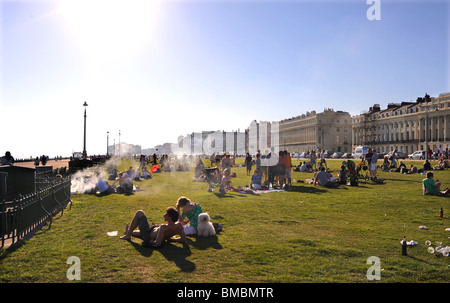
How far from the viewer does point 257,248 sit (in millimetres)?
7438

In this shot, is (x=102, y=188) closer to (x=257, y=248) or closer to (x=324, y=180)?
(x=257, y=248)

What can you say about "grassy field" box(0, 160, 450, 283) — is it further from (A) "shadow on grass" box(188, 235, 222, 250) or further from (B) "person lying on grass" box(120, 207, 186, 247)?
(B) "person lying on grass" box(120, 207, 186, 247)

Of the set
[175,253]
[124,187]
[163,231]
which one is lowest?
[175,253]

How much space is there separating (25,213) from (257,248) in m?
5.99

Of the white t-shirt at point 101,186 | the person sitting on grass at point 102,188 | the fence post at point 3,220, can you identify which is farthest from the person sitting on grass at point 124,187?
the fence post at point 3,220

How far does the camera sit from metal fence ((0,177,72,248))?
26.0ft

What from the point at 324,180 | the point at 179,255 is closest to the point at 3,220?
the point at 179,255

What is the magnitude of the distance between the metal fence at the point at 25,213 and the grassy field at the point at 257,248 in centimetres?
33

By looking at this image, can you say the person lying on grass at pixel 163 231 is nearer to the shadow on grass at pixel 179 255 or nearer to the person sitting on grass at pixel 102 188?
the shadow on grass at pixel 179 255

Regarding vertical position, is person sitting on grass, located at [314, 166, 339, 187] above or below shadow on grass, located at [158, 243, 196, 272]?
above

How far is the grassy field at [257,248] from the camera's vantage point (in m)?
5.94

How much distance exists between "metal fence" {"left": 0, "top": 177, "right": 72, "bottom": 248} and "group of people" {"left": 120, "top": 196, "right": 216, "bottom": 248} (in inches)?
98.2

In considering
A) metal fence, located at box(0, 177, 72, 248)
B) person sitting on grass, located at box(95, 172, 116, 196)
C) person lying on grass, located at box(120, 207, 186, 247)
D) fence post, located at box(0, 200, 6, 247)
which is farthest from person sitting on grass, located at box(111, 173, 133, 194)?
fence post, located at box(0, 200, 6, 247)
